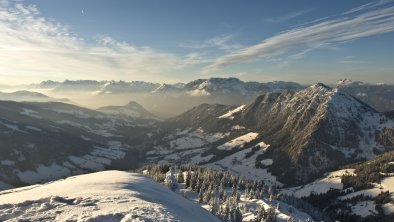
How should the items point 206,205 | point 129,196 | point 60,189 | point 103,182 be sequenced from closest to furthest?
point 129,196
point 60,189
point 103,182
point 206,205

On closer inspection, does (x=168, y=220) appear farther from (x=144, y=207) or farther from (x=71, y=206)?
(x=71, y=206)

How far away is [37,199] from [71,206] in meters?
9.46

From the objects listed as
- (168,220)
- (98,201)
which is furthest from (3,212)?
(168,220)

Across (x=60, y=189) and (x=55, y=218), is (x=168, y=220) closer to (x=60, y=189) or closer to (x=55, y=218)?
(x=55, y=218)

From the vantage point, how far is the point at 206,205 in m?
179

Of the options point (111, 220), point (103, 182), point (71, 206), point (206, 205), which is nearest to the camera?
point (111, 220)

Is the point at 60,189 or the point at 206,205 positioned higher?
the point at 60,189

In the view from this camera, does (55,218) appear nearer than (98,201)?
Yes

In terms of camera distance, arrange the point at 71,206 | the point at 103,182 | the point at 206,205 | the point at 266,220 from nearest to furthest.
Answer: the point at 71,206, the point at 103,182, the point at 266,220, the point at 206,205

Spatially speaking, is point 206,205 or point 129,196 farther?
point 206,205

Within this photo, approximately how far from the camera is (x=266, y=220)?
162625 millimetres

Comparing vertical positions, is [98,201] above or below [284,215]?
above

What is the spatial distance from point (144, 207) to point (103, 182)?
32.4 metres

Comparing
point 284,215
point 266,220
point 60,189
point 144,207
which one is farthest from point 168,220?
point 284,215
